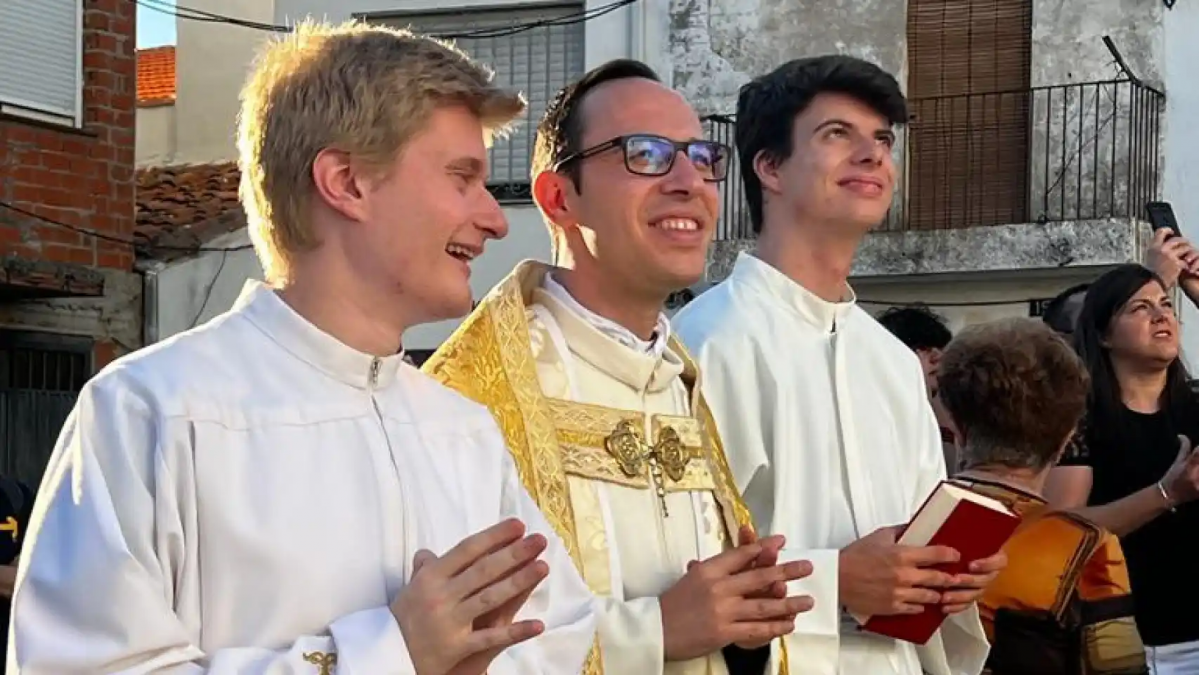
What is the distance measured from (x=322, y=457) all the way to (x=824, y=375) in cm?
153

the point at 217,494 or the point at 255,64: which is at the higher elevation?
the point at 255,64

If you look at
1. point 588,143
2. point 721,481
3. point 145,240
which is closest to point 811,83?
point 588,143

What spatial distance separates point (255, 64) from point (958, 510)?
4.75 ft

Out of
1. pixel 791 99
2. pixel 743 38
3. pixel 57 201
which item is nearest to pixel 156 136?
pixel 57 201

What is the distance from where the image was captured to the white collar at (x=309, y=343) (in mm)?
2268

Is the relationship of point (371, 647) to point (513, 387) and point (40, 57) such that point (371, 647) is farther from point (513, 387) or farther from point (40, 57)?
point (40, 57)

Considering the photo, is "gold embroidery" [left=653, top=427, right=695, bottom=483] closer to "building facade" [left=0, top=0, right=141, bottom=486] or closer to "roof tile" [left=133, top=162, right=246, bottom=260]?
"building facade" [left=0, top=0, right=141, bottom=486]

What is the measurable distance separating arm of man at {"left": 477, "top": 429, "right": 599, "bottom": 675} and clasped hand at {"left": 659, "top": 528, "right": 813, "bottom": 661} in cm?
34

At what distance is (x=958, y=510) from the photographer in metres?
3.08

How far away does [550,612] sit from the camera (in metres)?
2.44

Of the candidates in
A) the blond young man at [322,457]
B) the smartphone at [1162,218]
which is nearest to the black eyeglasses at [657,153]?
the blond young man at [322,457]

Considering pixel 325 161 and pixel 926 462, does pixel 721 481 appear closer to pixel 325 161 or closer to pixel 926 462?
pixel 926 462

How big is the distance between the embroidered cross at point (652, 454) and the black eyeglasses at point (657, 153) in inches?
17.6

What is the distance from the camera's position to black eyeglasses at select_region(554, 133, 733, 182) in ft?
10.1
